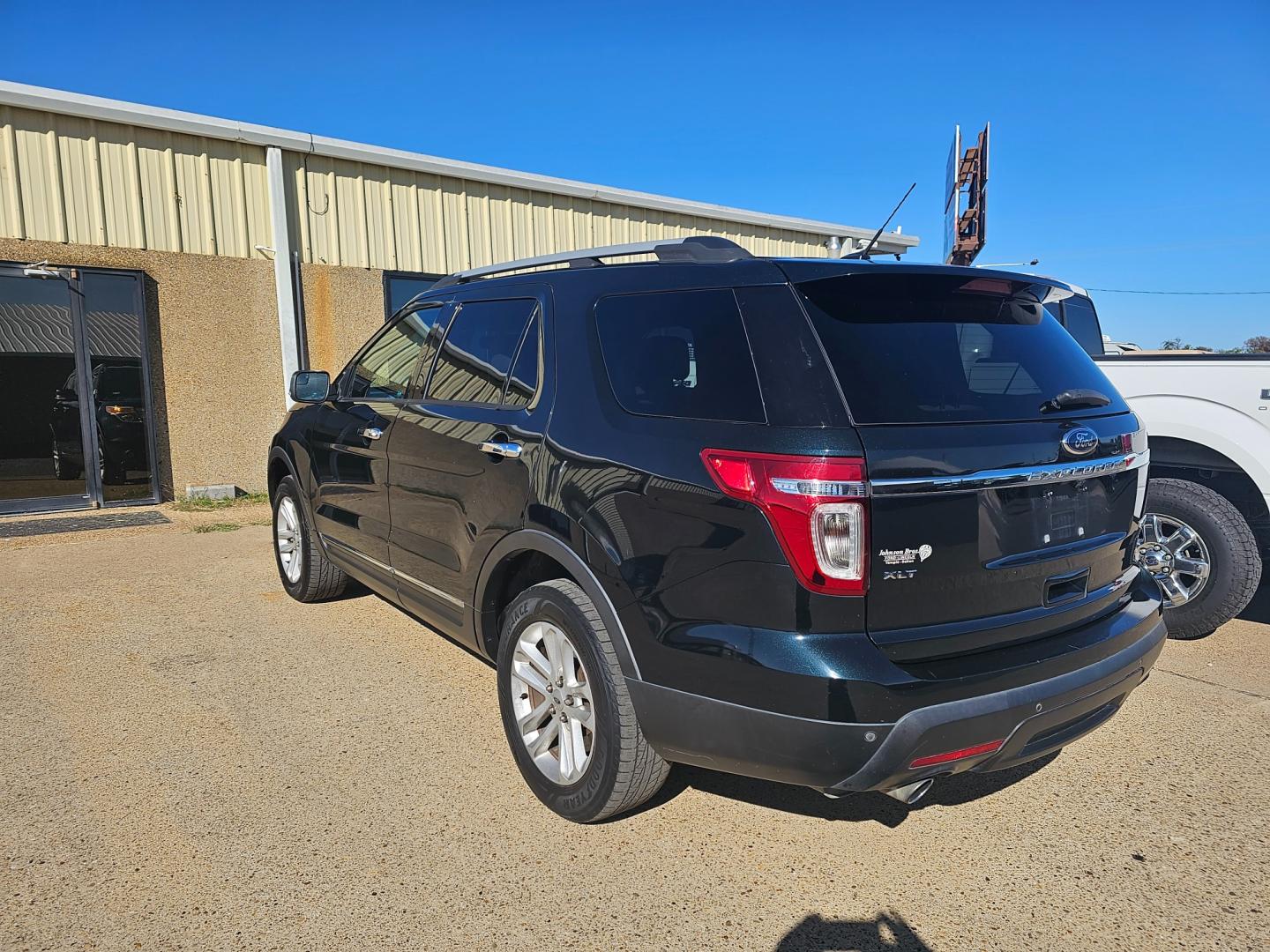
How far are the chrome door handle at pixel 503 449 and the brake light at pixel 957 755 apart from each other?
1.67m

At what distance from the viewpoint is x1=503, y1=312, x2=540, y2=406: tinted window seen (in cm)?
324

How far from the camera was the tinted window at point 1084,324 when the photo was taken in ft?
19.8

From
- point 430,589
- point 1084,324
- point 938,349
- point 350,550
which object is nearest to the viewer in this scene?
point 938,349

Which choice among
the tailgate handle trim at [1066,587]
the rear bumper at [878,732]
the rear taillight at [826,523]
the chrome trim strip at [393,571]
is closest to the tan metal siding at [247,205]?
the chrome trim strip at [393,571]

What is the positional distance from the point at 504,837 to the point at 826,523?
156cm

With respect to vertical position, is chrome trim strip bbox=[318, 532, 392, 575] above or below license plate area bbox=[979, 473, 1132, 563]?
below

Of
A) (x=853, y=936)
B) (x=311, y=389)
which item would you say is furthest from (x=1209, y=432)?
(x=311, y=389)

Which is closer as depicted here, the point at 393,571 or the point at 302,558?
the point at 393,571

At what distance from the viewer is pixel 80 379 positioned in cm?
866

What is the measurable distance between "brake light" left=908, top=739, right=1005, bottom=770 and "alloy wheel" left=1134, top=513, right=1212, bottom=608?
3.02m

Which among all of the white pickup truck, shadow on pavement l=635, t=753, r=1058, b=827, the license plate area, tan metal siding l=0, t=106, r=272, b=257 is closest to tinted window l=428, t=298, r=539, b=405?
shadow on pavement l=635, t=753, r=1058, b=827

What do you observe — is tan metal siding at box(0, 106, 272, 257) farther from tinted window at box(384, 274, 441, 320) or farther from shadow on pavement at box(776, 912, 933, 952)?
shadow on pavement at box(776, 912, 933, 952)

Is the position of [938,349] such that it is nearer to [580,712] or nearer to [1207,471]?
[580,712]

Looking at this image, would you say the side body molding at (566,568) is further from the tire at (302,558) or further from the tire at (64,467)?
the tire at (64,467)
